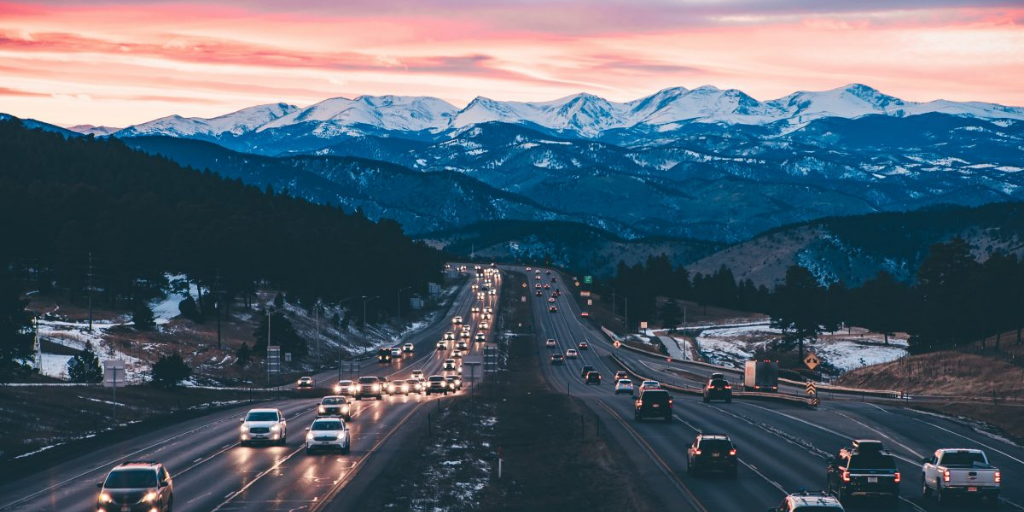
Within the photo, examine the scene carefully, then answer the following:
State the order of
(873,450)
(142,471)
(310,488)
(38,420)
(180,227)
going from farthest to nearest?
(180,227), (38,420), (310,488), (873,450), (142,471)

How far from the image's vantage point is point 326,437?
53156 mm

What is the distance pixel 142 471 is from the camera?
114ft

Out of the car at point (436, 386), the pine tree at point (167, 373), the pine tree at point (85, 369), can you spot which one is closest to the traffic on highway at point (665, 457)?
the car at point (436, 386)

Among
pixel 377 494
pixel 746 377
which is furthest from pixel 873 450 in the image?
pixel 746 377

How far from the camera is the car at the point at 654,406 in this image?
7075 cm

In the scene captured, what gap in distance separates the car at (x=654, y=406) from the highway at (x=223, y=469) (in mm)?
13954

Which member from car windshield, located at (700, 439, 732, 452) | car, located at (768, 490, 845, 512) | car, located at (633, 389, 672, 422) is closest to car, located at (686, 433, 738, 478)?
car windshield, located at (700, 439, 732, 452)

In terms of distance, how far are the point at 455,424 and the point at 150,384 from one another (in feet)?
99.1

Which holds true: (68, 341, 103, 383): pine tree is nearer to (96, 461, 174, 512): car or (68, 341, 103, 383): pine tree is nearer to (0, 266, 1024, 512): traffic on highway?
(0, 266, 1024, 512): traffic on highway

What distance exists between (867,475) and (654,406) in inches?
1240

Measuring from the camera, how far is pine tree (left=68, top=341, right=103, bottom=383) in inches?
3752

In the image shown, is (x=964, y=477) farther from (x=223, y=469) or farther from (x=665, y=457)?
(x=223, y=469)

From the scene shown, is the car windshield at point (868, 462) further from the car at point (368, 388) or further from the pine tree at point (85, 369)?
the pine tree at point (85, 369)

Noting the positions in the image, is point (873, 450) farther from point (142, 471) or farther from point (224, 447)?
point (224, 447)
